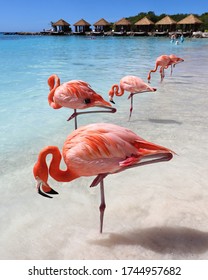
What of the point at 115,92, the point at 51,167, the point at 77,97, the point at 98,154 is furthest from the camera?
the point at 115,92

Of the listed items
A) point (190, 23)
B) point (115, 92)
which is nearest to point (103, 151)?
point (115, 92)

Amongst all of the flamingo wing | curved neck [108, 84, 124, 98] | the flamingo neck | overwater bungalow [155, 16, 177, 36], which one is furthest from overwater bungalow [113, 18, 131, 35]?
the flamingo neck

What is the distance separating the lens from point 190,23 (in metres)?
55.1

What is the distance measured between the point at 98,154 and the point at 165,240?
97 cm

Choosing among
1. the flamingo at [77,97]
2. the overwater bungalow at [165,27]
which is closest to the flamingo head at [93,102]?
the flamingo at [77,97]

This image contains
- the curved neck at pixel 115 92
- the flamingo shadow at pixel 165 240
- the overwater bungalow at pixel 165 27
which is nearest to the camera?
the flamingo shadow at pixel 165 240

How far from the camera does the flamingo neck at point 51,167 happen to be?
2.27 metres

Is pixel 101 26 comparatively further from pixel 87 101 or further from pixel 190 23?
pixel 87 101

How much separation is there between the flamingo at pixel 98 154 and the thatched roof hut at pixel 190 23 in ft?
191

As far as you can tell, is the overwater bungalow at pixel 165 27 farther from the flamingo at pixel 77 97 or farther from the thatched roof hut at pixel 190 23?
the flamingo at pixel 77 97

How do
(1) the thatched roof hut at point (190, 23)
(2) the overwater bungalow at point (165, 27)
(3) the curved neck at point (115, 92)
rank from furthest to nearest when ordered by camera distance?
1. (2) the overwater bungalow at point (165, 27)
2. (1) the thatched roof hut at point (190, 23)
3. (3) the curved neck at point (115, 92)

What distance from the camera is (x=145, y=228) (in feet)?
8.79

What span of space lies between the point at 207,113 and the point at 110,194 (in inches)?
142

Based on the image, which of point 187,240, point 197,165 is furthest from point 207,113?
point 187,240
